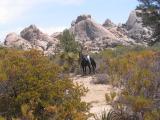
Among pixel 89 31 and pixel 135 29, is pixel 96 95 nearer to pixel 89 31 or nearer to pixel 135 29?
pixel 135 29

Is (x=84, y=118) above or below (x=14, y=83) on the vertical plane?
below

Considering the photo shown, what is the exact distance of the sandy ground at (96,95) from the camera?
53.9 ft

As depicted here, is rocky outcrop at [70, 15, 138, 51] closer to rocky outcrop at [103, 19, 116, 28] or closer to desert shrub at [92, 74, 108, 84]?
rocky outcrop at [103, 19, 116, 28]

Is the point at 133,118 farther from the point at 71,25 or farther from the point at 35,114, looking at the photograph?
the point at 71,25

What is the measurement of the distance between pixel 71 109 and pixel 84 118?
1.59 ft

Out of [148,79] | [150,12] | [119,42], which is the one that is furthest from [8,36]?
[148,79]

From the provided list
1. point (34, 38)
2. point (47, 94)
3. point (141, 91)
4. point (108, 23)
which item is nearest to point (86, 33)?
point (34, 38)

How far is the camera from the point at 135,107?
12852 mm

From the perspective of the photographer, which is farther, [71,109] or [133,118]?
[133,118]

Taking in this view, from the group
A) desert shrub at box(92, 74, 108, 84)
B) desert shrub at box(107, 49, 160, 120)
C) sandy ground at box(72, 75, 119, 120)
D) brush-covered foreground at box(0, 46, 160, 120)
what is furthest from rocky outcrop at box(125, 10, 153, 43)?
brush-covered foreground at box(0, 46, 160, 120)

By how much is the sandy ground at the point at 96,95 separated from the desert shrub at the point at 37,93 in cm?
202

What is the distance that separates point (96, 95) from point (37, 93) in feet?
26.6

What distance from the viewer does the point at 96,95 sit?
2088cm

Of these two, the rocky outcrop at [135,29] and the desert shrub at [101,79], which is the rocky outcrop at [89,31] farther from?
the desert shrub at [101,79]
